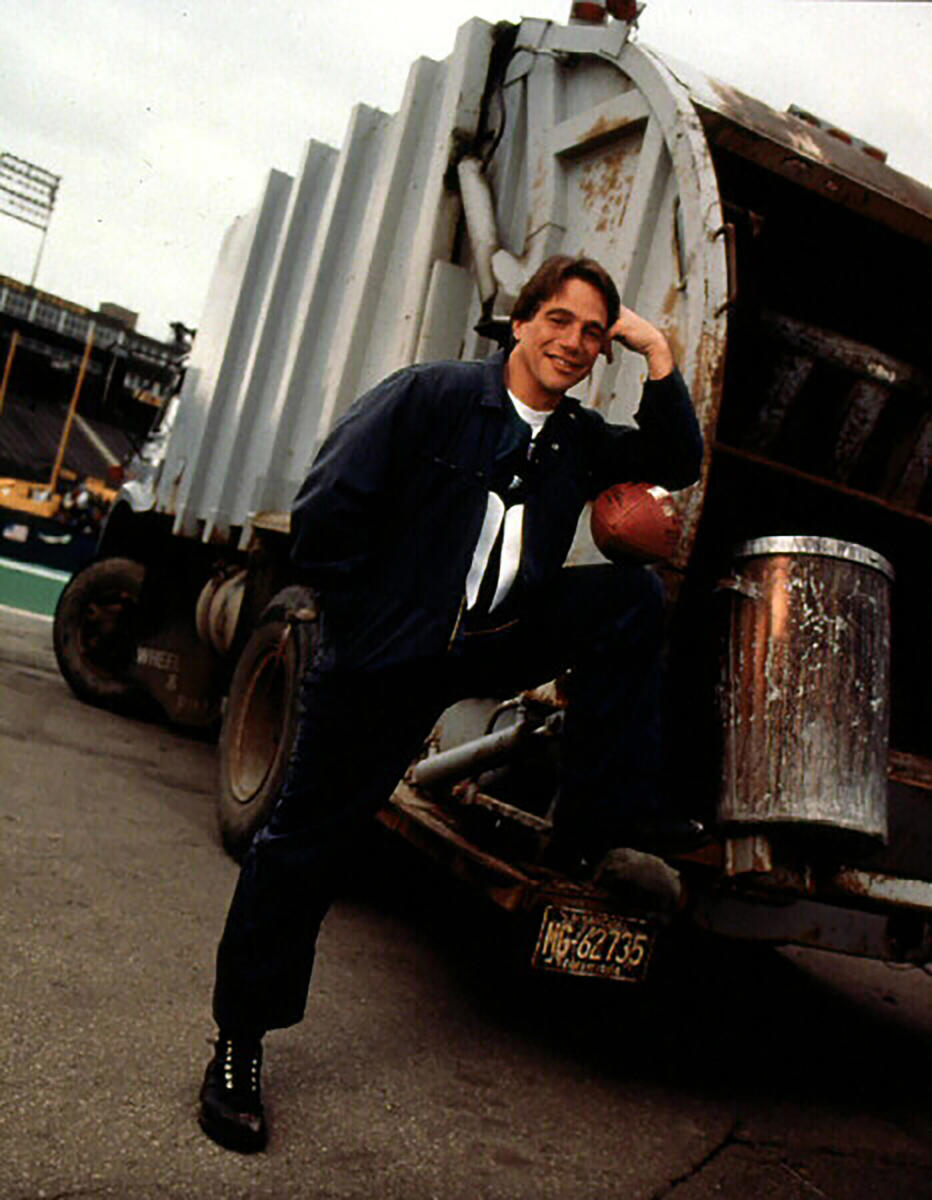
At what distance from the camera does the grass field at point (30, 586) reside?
→ 13.8 metres

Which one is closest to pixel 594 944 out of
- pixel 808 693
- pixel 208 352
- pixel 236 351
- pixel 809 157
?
pixel 808 693

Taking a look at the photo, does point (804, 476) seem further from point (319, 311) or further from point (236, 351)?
point (236, 351)

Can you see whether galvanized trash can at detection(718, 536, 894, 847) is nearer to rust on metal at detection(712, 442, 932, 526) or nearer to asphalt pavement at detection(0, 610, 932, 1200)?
rust on metal at detection(712, 442, 932, 526)

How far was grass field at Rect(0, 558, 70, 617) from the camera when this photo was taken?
13.8m

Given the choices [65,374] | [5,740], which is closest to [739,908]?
[5,740]

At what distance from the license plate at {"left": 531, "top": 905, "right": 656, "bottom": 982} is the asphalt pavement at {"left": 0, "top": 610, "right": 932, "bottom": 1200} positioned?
321 millimetres

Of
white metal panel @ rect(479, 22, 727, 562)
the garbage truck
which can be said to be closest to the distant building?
the garbage truck

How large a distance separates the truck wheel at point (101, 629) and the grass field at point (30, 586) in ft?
19.8

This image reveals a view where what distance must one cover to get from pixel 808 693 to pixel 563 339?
93 cm

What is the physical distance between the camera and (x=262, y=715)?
13.5 ft

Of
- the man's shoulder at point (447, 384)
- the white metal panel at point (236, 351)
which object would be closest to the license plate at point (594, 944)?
the man's shoulder at point (447, 384)

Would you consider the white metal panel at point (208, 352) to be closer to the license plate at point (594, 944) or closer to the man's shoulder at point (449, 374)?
the man's shoulder at point (449, 374)

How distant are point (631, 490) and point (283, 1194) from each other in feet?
4.92

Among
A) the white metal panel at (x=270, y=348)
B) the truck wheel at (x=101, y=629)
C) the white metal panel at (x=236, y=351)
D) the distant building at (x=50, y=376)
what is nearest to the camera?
the white metal panel at (x=270, y=348)
